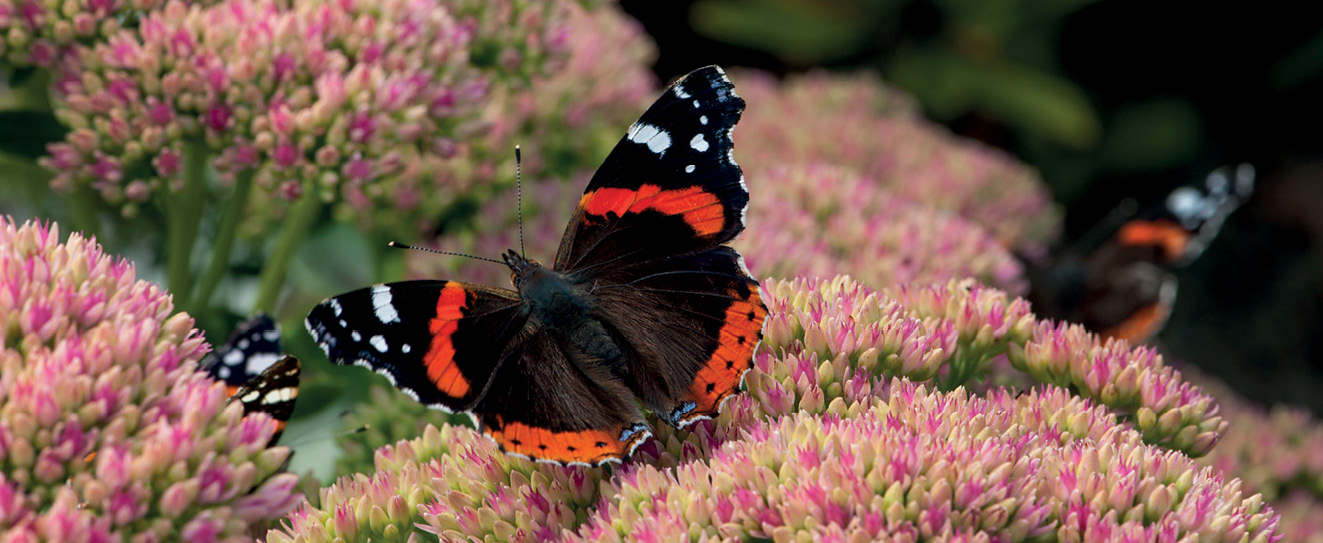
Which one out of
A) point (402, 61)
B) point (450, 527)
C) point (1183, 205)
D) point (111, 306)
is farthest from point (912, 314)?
point (1183, 205)

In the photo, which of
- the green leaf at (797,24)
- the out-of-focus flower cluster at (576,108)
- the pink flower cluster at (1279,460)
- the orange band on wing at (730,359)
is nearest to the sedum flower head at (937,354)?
the orange band on wing at (730,359)

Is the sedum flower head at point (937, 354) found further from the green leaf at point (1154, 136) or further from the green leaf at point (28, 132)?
the green leaf at point (1154, 136)

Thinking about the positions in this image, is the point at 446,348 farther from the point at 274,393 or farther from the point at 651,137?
the point at 651,137

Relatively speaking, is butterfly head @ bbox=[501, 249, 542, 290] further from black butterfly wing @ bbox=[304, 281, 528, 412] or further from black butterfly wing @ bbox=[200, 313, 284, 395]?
black butterfly wing @ bbox=[200, 313, 284, 395]

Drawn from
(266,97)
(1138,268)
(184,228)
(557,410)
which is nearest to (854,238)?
(1138,268)

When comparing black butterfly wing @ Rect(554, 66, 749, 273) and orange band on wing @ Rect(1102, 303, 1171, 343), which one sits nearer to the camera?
black butterfly wing @ Rect(554, 66, 749, 273)

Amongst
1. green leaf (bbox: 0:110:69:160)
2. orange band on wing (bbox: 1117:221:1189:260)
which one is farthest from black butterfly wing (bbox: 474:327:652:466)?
orange band on wing (bbox: 1117:221:1189:260)
